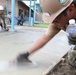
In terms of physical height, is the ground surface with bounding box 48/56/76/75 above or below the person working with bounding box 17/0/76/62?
below

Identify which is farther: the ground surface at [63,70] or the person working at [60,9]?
the ground surface at [63,70]

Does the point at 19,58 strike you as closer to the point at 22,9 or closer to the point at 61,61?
the point at 61,61

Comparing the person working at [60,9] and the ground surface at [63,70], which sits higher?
the person working at [60,9]

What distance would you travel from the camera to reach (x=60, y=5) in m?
2.28

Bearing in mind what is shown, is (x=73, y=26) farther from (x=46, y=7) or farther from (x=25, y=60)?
(x=25, y=60)

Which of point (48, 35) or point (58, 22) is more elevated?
point (58, 22)

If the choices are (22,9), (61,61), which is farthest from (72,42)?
(22,9)

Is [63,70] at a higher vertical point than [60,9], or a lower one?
lower

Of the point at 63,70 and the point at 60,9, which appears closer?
the point at 60,9

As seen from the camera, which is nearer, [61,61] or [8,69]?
[8,69]

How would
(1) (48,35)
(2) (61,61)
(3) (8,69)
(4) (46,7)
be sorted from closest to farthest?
1. (4) (46,7)
2. (1) (48,35)
3. (3) (8,69)
4. (2) (61,61)

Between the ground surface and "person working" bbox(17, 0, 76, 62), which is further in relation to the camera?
the ground surface

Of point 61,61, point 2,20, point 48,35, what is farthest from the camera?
point 2,20

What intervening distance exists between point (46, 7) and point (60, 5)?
4.6 inches
